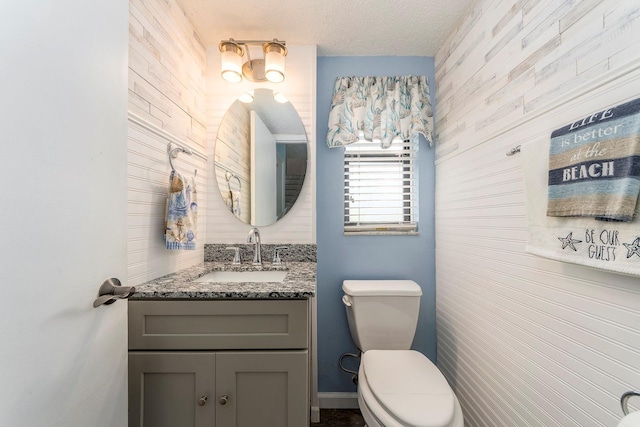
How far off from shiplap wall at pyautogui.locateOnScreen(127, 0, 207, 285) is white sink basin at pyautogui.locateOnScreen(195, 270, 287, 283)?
168mm

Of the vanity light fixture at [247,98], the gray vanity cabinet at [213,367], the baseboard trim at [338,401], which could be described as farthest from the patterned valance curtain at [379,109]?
the baseboard trim at [338,401]

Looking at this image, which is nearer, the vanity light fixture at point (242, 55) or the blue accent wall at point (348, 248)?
the vanity light fixture at point (242, 55)

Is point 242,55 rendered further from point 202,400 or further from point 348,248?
point 202,400

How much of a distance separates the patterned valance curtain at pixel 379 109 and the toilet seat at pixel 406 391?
48.5 inches

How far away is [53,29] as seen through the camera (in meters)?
0.51

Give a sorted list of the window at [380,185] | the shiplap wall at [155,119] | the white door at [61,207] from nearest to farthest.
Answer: the white door at [61,207]
the shiplap wall at [155,119]
the window at [380,185]

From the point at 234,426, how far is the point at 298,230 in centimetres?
100

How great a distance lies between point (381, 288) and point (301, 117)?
1135 millimetres

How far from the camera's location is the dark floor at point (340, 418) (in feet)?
5.29

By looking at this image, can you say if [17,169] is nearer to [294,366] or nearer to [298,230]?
[294,366]

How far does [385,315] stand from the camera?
1544 mm

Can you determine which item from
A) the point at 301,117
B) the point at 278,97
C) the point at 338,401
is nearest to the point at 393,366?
the point at 338,401

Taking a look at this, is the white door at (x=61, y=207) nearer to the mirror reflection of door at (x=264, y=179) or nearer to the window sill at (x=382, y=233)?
the mirror reflection of door at (x=264, y=179)

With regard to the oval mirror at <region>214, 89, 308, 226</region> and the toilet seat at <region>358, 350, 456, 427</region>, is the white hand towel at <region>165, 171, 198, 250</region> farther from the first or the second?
the toilet seat at <region>358, 350, 456, 427</region>
